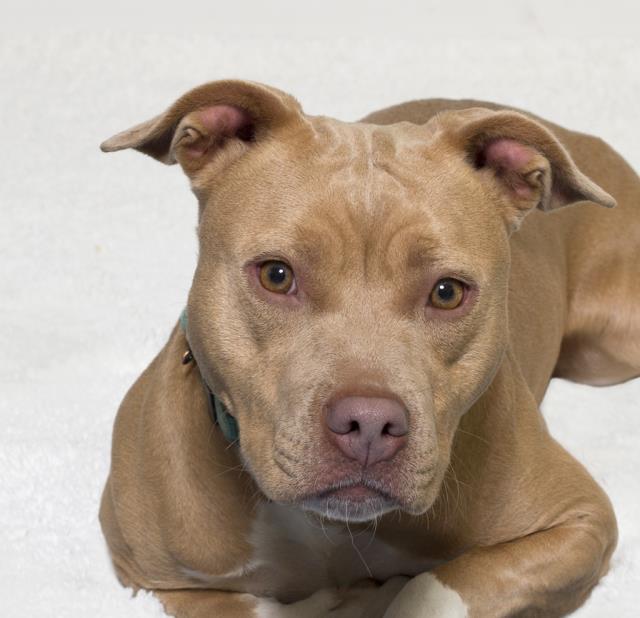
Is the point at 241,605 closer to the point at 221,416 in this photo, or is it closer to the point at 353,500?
the point at 221,416

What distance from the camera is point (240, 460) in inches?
153

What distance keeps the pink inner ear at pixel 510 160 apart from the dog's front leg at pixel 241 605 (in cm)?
107

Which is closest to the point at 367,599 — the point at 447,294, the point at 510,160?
the point at 447,294

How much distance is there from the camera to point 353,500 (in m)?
3.36

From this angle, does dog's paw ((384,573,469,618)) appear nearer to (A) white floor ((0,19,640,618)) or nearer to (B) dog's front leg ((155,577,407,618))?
(B) dog's front leg ((155,577,407,618))

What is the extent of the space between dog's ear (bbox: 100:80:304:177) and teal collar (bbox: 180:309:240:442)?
372 millimetres

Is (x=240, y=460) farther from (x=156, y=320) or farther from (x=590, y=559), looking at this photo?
(x=156, y=320)

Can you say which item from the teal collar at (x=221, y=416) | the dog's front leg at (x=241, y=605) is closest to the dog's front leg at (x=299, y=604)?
the dog's front leg at (x=241, y=605)

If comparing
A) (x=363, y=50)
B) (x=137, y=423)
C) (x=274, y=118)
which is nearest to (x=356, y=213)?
(x=274, y=118)

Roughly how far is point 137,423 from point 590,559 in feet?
3.83

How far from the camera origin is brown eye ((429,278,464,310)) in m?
3.58

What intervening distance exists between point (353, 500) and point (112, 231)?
9.73 ft

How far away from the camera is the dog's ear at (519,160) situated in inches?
150

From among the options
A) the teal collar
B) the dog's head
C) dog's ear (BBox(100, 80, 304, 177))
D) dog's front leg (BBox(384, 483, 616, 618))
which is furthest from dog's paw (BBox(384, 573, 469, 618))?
dog's ear (BBox(100, 80, 304, 177))
